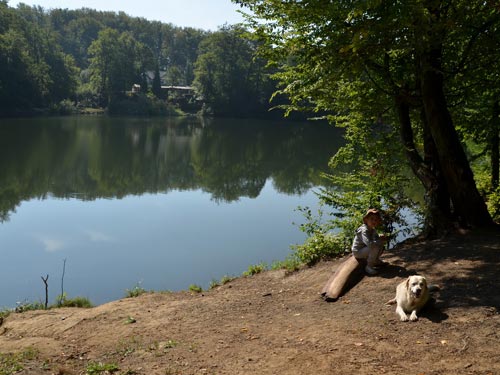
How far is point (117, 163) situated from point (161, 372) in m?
30.5

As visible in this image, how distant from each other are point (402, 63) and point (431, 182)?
226cm

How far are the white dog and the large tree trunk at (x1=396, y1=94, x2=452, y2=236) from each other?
378 centimetres

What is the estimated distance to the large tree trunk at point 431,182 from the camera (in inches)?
368

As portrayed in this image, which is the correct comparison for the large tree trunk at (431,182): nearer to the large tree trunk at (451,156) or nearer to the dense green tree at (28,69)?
the large tree trunk at (451,156)

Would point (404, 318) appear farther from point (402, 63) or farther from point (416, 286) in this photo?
point (402, 63)

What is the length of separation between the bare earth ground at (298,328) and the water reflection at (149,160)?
42.3ft

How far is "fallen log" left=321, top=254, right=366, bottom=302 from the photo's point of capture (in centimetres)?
706

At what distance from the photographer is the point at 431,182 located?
31.1ft

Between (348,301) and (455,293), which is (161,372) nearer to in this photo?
(348,301)

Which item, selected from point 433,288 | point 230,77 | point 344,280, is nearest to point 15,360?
point 344,280

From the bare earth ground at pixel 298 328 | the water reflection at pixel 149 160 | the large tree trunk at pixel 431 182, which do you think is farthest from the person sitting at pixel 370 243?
the water reflection at pixel 149 160

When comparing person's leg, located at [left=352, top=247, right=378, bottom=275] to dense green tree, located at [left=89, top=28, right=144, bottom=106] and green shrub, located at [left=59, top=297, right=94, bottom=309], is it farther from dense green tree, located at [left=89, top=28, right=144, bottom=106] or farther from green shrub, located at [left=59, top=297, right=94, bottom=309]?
dense green tree, located at [left=89, top=28, right=144, bottom=106]

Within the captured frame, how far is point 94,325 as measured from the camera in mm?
7660

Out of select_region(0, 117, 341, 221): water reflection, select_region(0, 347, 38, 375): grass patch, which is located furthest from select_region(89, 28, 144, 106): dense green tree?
select_region(0, 347, 38, 375): grass patch
